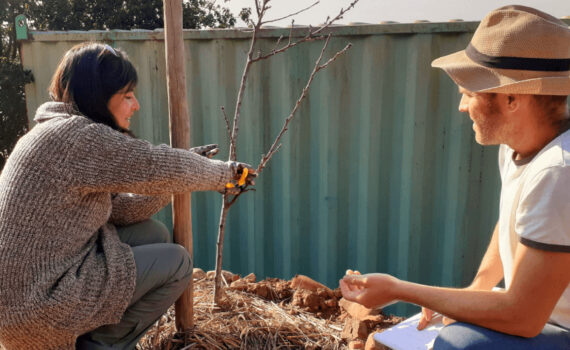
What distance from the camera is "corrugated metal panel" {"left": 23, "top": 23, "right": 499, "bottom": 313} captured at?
11.5ft

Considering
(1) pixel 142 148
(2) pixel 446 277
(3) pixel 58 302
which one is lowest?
(2) pixel 446 277

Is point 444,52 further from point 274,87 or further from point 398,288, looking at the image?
point 398,288

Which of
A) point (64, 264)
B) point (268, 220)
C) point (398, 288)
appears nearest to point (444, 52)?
point (268, 220)

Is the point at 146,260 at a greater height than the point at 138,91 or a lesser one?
lesser

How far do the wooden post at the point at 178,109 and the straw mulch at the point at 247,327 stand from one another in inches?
5.4

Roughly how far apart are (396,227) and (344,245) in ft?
1.48

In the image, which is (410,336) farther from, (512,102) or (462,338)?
(512,102)

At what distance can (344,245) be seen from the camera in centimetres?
392

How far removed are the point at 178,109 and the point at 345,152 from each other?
1.61 metres

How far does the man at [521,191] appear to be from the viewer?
1463 mm

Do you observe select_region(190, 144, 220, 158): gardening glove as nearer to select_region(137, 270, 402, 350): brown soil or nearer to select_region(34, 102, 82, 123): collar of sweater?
select_region(34, 102, 82, 123): collar of sweater

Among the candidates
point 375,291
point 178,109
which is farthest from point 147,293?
point 375,291

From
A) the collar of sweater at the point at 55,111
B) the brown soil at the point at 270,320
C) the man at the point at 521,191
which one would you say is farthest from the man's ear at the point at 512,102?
the collar of sweater at the point at 55,111

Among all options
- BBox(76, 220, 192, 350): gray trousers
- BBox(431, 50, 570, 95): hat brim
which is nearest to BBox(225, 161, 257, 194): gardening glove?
BBox(76, 220, 192, 350): gray trousers
